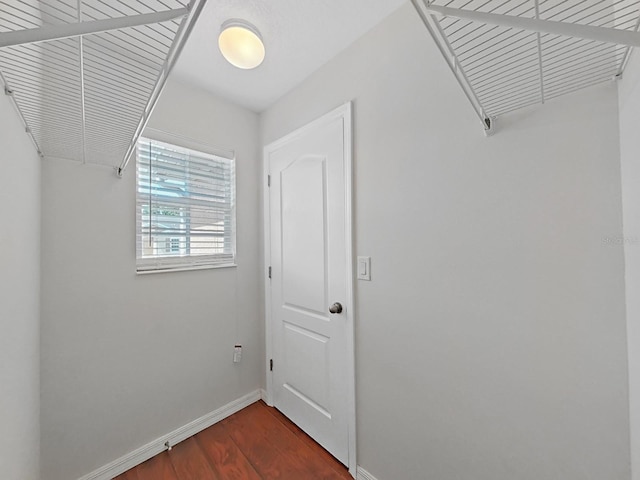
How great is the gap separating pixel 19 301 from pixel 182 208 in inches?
37.9

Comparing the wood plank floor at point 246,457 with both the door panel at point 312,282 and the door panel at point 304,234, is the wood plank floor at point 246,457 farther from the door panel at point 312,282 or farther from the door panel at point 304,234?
the door panel at point 304,234

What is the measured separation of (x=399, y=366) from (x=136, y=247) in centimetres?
164

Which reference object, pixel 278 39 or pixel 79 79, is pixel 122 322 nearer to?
pixel 79 79

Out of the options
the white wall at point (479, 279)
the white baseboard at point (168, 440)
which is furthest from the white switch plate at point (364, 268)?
the white baseboard at point (168, 440)

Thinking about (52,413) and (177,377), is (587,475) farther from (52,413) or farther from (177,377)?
(52,413)

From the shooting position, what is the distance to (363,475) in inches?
55.7

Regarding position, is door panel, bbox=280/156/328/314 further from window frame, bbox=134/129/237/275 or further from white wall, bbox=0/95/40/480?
white wall, bbox=0/95/40/480

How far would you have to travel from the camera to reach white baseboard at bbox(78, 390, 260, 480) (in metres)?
1.46

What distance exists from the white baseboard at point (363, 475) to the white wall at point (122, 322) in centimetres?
104

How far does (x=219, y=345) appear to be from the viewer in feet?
6.37

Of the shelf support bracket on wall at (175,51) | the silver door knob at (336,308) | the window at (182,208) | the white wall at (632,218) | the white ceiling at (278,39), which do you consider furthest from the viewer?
the window at (182,208)

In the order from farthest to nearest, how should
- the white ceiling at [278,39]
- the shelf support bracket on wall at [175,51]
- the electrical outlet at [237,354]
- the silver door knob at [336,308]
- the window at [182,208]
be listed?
the electrical outlet at [237,354], the window at [182,208], the silver door knob at [336,308], the white ceiling at [278,39], the shelf support bracket on wall at [175,51]

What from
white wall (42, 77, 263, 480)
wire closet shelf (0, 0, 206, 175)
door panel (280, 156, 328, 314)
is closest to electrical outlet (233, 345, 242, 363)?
white wall (42, 77, 263, 480)

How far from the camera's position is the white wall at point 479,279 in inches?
32.1
